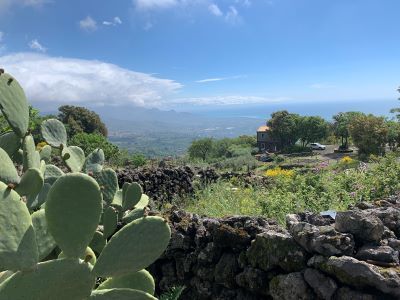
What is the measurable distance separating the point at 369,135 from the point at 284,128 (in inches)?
1047

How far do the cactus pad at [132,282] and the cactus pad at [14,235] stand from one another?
0.46 meters

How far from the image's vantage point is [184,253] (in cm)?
498

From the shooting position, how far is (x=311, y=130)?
2235 inches

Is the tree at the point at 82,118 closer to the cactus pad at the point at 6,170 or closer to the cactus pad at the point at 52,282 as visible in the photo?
the cactus pad at the point at 6,170

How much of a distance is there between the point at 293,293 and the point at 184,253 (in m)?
1.60

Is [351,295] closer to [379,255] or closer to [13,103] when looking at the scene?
[379,255]

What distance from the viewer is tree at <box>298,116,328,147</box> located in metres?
56.6

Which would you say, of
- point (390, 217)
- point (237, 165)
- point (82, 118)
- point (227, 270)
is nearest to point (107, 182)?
point (227, 270)

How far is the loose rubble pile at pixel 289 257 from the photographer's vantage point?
340 centimetres

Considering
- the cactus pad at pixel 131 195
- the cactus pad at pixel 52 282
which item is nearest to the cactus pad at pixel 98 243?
the cactus pad at pixel 131 195

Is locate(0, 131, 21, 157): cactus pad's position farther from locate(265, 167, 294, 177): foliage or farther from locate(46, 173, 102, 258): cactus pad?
locate(265, 167, 294, 177): foliage

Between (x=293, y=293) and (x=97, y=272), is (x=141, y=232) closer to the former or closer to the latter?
(x=97, y=272)

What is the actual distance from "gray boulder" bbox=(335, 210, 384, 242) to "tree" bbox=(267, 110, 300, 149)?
177 ft

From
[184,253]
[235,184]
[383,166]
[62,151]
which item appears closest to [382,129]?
[235,184]
